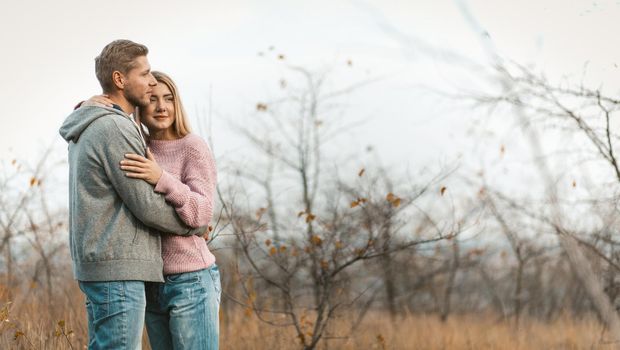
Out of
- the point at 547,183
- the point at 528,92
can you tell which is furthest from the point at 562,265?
the point at 547,183

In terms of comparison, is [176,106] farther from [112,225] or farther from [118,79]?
[112,225]

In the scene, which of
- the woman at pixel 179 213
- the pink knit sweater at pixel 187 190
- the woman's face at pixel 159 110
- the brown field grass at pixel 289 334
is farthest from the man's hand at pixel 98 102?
the brown field grass at pixel 289 334

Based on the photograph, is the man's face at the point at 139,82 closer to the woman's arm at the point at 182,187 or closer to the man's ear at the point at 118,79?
the man's ear at the point at 118,79

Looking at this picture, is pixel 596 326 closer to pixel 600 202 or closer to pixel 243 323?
pixel 600 202

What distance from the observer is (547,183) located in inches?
53.1

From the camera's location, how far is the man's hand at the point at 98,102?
8.13 feet

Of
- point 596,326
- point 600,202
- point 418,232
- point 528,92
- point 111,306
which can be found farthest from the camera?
point 418,232

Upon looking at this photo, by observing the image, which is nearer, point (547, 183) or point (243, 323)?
point (547, 183)

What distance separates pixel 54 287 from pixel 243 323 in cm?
187

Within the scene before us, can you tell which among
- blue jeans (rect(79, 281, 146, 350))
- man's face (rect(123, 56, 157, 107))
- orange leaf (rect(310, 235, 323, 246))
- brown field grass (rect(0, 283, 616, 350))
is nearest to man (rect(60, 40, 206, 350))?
blue jeans (rect(79, 281, 146, 350))

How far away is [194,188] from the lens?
8.49 feet

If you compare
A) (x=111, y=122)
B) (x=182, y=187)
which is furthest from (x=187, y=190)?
(x=111, y=122)

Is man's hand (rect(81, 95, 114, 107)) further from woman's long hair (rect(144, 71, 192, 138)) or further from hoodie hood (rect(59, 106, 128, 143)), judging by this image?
woman's long hair (rect(144, 71, 192, 138))

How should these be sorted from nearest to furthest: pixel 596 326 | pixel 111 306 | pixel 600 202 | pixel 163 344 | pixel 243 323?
pixel 111 306 → pixel 163 344 → pixel 600 202 → pixel 243 323 → pixel 596 326
